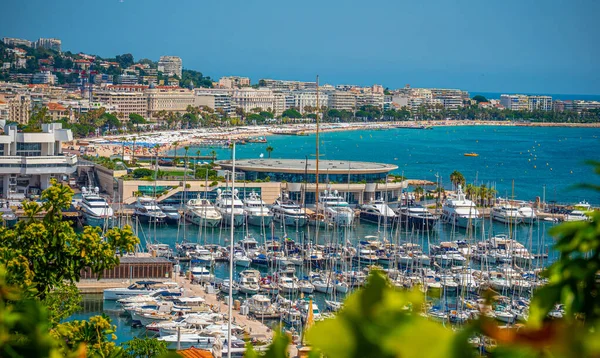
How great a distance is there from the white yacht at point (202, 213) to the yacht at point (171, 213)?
0.39 m

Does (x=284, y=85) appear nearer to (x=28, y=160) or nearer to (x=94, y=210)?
(x=28, y=160)

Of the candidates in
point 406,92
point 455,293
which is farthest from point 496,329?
point 406,92

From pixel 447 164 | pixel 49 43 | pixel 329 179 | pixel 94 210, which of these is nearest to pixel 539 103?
pixel 49 43

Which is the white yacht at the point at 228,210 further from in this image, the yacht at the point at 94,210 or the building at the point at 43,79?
the building at the point at 43,79

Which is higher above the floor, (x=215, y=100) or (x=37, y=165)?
(x=215, y=100)

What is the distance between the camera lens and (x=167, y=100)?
73625mm

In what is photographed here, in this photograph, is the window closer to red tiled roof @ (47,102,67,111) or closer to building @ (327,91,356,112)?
red tiled roof @ (47,102,67,111)

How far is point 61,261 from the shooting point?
4.70 m

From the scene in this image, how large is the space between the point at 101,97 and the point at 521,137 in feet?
119

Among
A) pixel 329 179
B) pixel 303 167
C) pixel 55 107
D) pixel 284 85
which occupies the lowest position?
pixel 329 179

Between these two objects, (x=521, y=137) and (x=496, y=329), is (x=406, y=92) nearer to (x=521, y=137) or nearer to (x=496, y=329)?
(x=521, y=137)

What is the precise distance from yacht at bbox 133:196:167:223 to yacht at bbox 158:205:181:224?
0.51ft

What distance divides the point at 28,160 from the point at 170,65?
84005mm

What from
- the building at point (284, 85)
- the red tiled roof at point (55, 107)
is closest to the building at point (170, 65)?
the building at point (284, 85)
